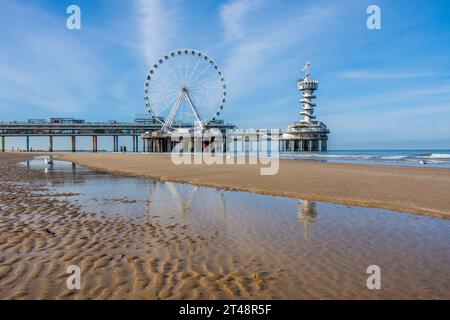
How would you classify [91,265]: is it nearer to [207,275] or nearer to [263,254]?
[207,275]

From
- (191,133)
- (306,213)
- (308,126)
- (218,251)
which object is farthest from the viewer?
(308,126)

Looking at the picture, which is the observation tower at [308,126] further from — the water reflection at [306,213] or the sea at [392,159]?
the water reflection at [306,213]

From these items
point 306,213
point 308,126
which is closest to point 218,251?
point 306,213

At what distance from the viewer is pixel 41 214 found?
24.7ft

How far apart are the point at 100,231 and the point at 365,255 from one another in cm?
461

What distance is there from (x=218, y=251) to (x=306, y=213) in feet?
11.7

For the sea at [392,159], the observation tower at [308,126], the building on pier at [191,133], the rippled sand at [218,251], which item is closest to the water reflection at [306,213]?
the rippled sand at [218,251]

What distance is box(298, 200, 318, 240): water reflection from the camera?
21.7 ft

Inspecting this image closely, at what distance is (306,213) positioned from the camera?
7836 mm

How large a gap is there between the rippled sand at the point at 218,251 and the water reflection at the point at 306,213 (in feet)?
0.09

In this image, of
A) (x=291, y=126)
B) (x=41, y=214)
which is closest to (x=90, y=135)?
(x=291, y=126)

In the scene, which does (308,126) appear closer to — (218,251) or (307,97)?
(307,97)

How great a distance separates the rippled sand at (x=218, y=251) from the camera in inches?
140

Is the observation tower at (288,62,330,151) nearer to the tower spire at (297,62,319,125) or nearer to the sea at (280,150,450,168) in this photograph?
the tower spire at (297,62,319,125)
